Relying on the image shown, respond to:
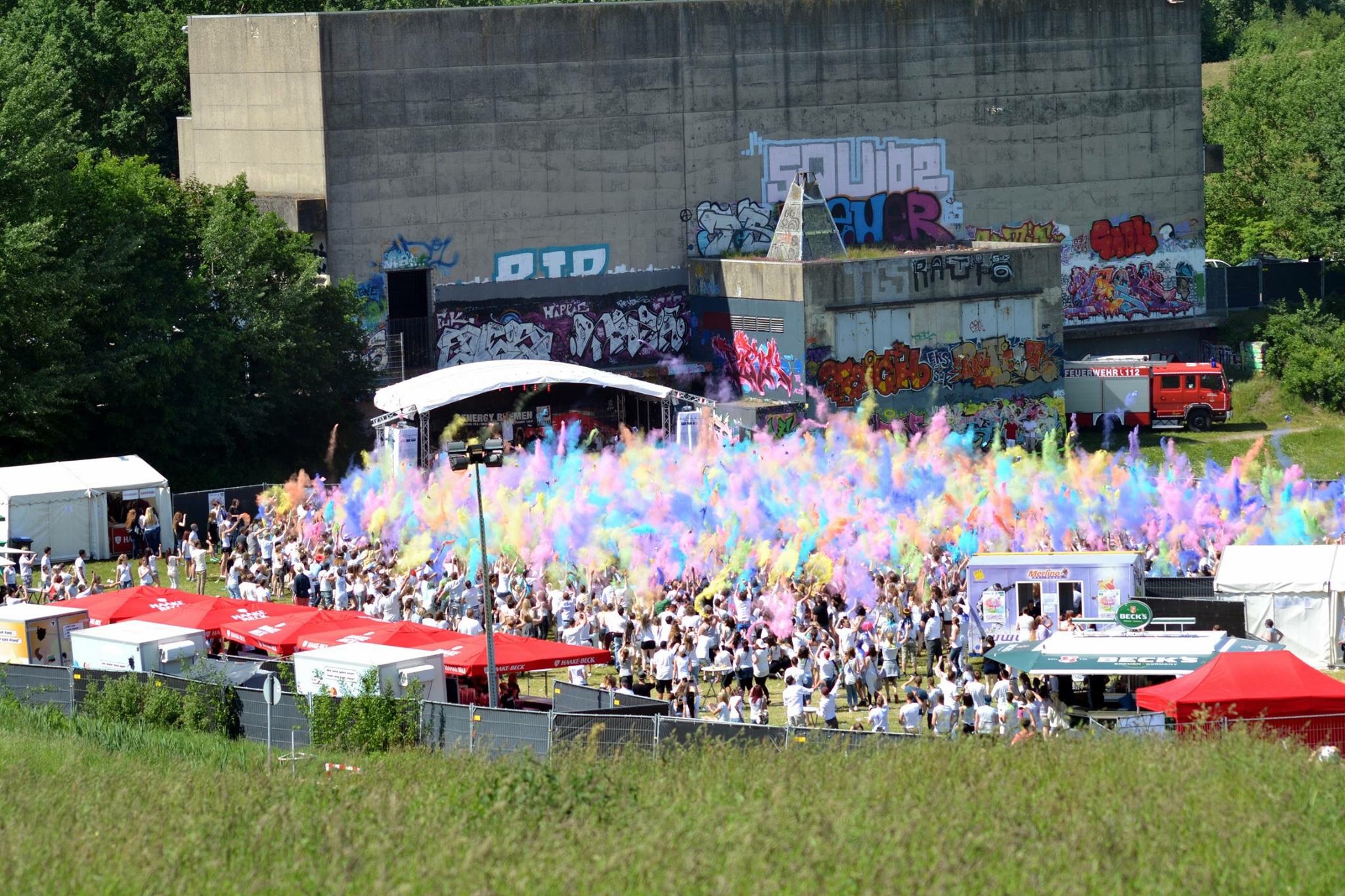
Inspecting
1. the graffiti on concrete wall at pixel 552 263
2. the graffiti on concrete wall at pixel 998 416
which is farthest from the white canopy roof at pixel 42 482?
the graffiti on concrete wall at pixel 998 416

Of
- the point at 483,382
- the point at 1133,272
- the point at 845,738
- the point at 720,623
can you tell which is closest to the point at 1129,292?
Result: the point at 1133,272

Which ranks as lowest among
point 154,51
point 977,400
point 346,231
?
point 977,400

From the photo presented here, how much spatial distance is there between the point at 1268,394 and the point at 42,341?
3404 cm

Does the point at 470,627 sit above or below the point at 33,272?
below

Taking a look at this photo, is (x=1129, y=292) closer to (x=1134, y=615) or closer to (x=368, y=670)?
(x=1134, y=615)

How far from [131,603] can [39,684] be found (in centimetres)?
389

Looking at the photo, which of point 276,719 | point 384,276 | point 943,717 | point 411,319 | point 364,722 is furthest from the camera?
point 411,319

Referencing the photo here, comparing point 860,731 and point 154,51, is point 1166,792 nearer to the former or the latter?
point 860,731

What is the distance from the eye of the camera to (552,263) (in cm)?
5406

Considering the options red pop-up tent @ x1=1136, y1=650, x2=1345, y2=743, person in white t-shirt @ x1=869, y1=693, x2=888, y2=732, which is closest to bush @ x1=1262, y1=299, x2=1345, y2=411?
red pop-up tent @ x1=1136, y1=650, x2=1345, y2=743

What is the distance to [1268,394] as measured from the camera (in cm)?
5834

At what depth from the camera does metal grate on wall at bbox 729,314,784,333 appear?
52.0 meters

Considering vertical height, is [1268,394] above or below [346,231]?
below

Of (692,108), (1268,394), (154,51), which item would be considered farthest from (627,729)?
(154,51)
